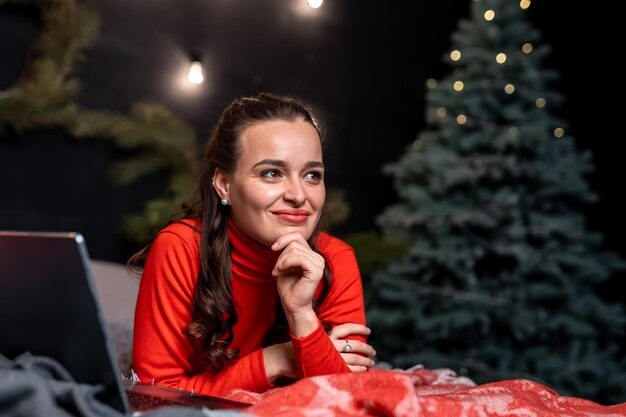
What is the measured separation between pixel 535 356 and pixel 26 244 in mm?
2702

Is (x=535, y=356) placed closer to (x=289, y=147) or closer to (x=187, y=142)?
(x=187, y=142)

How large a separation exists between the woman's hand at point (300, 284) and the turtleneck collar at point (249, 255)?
20 centimetres

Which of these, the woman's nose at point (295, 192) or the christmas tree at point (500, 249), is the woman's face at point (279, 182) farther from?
the christmas tree at point (500, 249)

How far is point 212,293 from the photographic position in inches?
62.6

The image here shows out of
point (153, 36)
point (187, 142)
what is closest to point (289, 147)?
point (187, 142)

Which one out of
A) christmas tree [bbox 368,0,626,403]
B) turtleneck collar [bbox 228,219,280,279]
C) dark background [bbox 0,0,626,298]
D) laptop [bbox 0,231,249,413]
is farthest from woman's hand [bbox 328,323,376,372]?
dark background [bbox 0,0,626,298]

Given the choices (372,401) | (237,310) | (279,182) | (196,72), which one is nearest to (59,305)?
(372,401)

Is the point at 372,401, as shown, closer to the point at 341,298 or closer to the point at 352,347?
the point at 352,347

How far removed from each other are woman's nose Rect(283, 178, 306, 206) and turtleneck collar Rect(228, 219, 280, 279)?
176mm

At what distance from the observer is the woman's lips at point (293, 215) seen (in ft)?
4.91

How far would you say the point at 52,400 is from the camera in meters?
0.86

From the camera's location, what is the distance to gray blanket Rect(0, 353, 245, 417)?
83 centimetres

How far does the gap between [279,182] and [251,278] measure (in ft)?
0.89

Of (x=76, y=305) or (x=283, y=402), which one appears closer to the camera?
(x=76, y=305)
